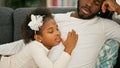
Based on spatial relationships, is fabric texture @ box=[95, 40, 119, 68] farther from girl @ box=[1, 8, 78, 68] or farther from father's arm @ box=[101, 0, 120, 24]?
girl @ box=[1, 8, 78, 68]

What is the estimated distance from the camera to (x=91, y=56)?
1.88 metres

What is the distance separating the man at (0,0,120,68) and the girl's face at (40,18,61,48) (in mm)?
127

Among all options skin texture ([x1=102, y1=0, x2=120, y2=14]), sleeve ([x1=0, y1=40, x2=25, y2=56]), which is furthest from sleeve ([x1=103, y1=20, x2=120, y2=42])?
sleeve ([x1=0, y1=40, x2=25, y2=56])

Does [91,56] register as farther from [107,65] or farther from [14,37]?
[14,37]

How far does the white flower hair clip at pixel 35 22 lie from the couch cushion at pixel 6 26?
1.97ft

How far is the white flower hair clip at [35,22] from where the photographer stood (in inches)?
68.0

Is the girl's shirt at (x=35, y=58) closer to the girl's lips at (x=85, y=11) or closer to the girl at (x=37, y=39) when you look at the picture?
the girl at (x=37, y=39)

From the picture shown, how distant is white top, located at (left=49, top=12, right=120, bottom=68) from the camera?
1857mm

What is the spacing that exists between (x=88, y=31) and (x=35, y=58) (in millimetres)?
451

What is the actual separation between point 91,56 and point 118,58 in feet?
0.87

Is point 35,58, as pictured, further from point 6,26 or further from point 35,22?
point 6,26

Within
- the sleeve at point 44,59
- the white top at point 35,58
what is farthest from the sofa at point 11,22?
the sleeve at point 44,59

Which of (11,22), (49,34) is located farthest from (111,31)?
(11,22)

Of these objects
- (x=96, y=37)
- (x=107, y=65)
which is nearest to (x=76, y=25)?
(x=96, y=37)
